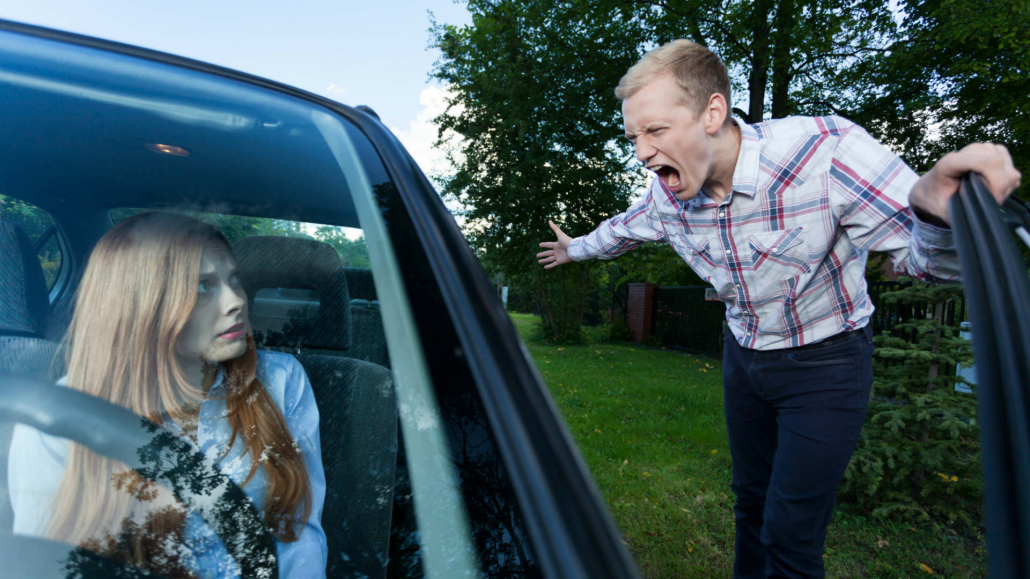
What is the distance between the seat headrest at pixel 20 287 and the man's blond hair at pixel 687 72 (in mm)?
1443

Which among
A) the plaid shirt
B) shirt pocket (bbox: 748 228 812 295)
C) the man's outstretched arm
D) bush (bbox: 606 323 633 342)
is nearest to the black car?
the plaid shirt

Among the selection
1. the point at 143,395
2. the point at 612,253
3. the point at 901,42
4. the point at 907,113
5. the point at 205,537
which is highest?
the point at 901,42

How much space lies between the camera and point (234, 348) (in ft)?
2.89

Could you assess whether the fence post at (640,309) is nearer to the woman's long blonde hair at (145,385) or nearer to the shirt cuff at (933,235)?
the shirt cuff at (933,235)

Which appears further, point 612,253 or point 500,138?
point 500,138

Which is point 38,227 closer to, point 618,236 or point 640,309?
point 618,236

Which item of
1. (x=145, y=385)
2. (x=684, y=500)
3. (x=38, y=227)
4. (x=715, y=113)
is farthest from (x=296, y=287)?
(x=684, y=500)

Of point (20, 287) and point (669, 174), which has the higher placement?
point (669, 174)

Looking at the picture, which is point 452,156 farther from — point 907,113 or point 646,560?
point 646,560

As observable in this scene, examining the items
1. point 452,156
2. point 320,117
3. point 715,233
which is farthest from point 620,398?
point 452,156

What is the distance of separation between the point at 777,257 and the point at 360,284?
134cm

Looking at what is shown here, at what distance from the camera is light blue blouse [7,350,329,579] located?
2.14 feet

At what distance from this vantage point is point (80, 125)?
99 centimetres

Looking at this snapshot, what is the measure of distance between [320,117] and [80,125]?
1.35ft
